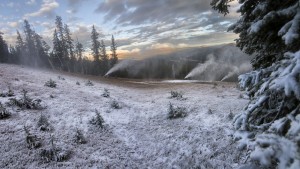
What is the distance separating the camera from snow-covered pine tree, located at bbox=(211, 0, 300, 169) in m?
3.39

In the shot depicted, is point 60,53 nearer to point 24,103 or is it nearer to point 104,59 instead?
point 104,59

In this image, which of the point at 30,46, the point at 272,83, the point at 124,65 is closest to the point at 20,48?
the point at 30,46

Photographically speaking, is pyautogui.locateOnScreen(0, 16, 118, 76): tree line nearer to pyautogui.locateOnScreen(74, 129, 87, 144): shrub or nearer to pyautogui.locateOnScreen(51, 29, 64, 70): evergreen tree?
pyautogui.locateOnScreen(51, 29, 64, 70): evergreen tree

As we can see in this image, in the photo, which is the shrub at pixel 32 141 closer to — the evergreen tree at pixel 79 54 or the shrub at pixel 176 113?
the shrub at pixel 176 113

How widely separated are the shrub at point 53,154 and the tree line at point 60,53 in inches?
2244

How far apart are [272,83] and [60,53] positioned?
69252mm

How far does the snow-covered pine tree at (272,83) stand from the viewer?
3.39 metres

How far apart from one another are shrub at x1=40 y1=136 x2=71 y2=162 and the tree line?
57.0 metres

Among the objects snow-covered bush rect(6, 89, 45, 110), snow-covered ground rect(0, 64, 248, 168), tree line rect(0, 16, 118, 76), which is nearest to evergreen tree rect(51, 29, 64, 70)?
tree line rect(0, 16, 118, 76)

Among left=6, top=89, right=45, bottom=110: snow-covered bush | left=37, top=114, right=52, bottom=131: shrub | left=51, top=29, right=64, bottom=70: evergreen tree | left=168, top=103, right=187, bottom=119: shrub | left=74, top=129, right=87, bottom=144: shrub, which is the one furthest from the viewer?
left=51, top=29, right=64, bottom=70: evergreen tree

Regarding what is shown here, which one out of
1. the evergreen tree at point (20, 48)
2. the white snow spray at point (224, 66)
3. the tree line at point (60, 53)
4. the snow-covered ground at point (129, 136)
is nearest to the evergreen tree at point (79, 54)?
the tree line at point (60, 53)

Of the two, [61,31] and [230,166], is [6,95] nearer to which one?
[230,166]

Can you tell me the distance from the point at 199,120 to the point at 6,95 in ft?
44.4

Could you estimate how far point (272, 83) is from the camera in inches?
160
